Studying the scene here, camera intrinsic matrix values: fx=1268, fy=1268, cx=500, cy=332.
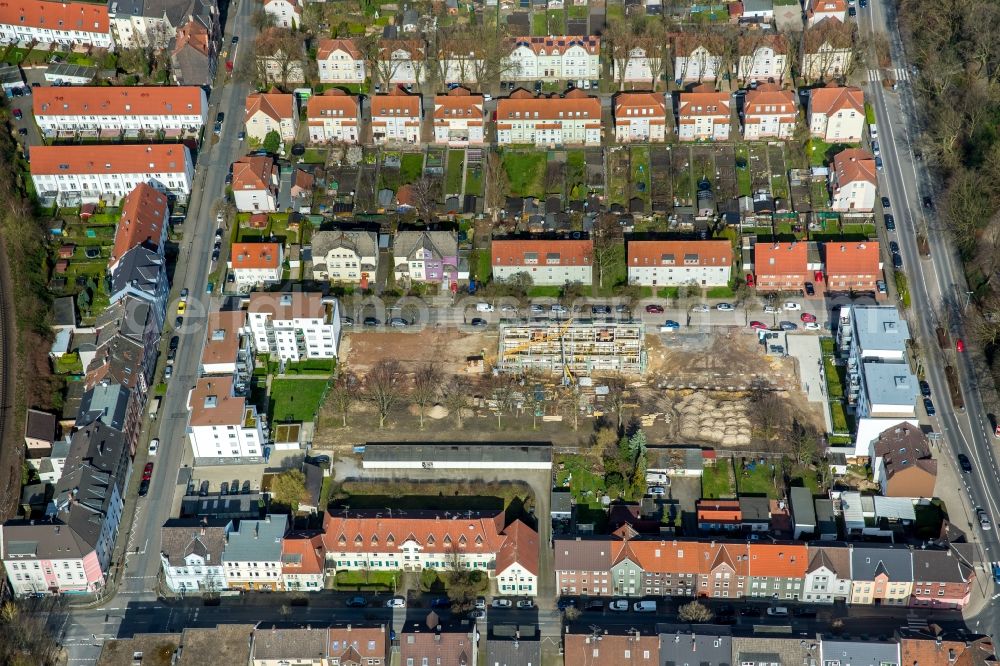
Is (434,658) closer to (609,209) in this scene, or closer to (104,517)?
(104,517)

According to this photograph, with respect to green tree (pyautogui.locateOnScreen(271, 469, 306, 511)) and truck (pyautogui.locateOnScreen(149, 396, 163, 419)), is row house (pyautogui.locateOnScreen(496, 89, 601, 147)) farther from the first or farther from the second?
green tree (pyautogui.locateOnScreen(271, 469, 306, 511))

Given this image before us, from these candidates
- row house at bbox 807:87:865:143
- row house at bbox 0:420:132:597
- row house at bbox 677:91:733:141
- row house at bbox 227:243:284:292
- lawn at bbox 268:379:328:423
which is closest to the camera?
row house at bbox 0:420:132:597

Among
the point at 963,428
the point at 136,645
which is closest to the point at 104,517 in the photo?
the point at 136,645

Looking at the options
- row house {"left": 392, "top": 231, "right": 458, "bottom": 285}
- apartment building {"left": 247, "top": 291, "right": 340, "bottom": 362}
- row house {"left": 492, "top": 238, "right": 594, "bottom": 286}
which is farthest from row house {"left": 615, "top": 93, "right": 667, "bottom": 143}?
apartment building {"left": 247, "top": 291, "right": 340, "bottom": 362}

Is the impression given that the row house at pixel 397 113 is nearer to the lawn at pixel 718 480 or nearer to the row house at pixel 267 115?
the row house at pixel 267 115

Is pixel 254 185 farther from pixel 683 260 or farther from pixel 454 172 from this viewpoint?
pixel 683 260

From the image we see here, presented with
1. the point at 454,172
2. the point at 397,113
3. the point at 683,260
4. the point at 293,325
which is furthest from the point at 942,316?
the point at 293,325
